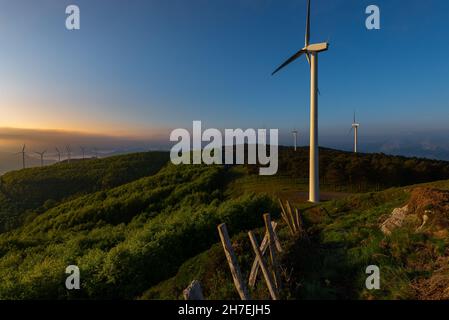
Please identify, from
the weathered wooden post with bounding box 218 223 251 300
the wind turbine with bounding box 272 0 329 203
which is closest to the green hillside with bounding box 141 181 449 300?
the weathered wooden post with bounding box 218 223 251 300

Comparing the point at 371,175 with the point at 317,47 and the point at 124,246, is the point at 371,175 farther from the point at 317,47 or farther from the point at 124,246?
the point at 124,246

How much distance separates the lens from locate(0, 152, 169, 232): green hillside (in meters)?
68.1

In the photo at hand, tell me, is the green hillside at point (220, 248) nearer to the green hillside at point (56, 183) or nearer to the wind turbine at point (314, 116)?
the wind turbine at point (314, 116)

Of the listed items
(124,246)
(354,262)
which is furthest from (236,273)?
(124,246)

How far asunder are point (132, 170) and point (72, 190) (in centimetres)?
2251

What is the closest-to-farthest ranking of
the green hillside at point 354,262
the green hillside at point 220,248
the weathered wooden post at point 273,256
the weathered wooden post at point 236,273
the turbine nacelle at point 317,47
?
the weathered wooden post at point 236,273 → the green hillside at point 354,262 → the weathered wooden post at point 273,256 → the green hillside at point 220,248 → the turbine nacelle at point 317,47

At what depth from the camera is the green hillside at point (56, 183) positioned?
2680 inches

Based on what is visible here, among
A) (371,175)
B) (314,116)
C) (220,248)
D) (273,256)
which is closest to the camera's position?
(273,256)

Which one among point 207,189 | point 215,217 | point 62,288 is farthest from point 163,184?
point 62,288

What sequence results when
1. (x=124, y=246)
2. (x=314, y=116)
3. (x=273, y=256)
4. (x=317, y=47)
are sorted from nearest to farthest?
(x=273, y=256) → (x=124, y=246) → (x=314, y=116) → (x=317, y=47)

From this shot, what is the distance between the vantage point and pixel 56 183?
8394cm

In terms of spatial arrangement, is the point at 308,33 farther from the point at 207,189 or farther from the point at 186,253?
the point at 186,253

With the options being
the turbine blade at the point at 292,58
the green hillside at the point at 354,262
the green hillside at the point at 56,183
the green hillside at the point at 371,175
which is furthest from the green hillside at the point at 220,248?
the green hillside at the point at 56,183
